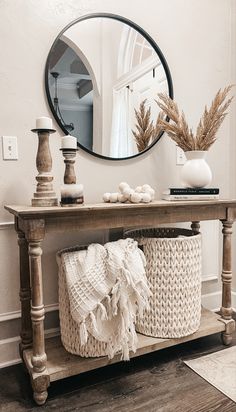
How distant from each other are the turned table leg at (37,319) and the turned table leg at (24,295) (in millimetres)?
253

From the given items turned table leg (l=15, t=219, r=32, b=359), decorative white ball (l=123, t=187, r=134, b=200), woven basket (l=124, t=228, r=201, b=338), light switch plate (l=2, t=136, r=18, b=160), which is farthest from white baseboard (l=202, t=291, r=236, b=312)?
light switch plate (l=2, t=136, r=18, b=160)

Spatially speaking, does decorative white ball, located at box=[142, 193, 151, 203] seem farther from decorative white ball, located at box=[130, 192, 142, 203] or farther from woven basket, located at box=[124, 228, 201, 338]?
woven basket, located at box=[124, 228, 201, 338]

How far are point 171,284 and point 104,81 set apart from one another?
114 centimetres

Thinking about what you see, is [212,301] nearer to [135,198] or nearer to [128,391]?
[128,391]

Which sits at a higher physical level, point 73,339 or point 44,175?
point 44,175

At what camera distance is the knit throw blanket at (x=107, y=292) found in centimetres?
133

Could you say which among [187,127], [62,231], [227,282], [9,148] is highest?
[187,127]

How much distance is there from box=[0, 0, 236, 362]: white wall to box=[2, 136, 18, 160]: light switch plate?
24 millimetres

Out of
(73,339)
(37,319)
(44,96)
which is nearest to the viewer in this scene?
(37,319)

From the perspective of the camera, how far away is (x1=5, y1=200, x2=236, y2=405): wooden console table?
4.30 feet

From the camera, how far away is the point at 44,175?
1.47 meters

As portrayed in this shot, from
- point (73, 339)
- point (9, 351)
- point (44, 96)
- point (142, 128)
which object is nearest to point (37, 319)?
point (73, 339)

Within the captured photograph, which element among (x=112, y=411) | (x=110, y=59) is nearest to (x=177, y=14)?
(x=110, y=59)

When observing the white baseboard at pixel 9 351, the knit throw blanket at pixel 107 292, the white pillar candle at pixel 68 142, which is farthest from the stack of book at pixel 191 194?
the white baseboard at pixel 9 351
